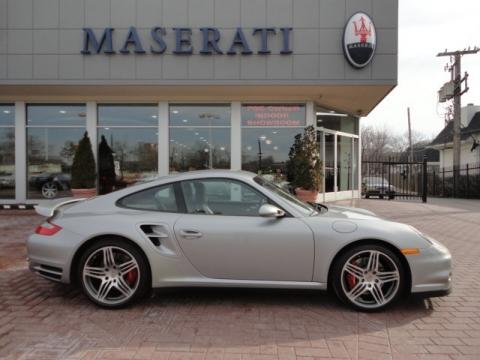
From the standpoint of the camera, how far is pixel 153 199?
3852mm

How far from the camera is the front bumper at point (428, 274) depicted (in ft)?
11.4

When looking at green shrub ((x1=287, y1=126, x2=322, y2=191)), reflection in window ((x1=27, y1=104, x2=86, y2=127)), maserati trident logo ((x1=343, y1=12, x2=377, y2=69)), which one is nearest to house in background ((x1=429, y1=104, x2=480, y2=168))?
green shrub ((x1=287, y1=126, x2=322, y2=191))

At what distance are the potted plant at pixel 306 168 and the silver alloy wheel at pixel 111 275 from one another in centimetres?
722

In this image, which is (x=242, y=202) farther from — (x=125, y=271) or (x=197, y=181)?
(x=125, y=271)

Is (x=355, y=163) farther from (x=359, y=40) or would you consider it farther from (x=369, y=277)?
(x=369, y=277)

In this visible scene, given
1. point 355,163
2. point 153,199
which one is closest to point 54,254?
point 153,199

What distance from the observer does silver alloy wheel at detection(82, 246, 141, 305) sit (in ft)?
12.0

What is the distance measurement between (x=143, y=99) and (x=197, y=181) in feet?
27.9

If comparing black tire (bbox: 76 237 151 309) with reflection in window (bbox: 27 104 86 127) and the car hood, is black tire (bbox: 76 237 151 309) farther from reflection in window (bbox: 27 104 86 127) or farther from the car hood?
reflection in window (bbox: 27 104 86 127)

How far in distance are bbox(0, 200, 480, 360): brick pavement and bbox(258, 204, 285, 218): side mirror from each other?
3.07ft

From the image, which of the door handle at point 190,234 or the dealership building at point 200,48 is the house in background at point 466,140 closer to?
the dealership building at point 200,48

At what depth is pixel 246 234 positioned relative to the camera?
3566 mm

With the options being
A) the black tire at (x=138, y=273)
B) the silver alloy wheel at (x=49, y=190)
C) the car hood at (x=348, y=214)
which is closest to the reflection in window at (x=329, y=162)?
the car hood at (x=348, y=214)

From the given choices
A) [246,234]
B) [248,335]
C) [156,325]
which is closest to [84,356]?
[156,325]
